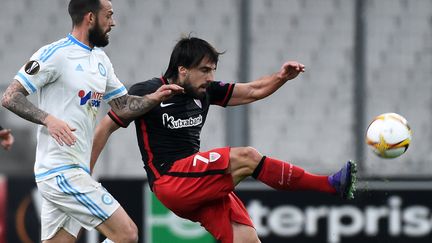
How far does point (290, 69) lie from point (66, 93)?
1.65 m

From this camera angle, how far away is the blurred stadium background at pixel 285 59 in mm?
11422

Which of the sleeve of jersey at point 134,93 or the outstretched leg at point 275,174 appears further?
the sleeve of jersey at point 134,93

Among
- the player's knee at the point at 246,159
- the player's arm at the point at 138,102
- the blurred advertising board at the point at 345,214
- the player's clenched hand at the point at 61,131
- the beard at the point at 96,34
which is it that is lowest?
the blurred advertising board at the point at 345,214

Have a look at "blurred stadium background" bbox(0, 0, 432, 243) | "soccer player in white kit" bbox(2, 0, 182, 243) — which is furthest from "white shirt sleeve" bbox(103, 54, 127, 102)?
"blurred stadium background" bbox(0, 0, 432, 243)

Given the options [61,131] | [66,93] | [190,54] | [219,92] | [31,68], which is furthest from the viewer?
[219,92]

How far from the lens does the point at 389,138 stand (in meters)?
7.16

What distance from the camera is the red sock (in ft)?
22.7

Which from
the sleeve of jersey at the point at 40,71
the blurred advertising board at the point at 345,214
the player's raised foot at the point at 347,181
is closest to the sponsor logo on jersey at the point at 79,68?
the sleeve of jersey at the point at 40,71

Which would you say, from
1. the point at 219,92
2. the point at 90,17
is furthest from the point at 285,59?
the point at 90,17

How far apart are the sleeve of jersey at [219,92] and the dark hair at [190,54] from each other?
1.37 ft

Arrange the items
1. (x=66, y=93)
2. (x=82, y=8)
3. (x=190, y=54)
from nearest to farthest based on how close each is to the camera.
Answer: (x=66, y=93) < (x=82, y=8) < (x=190, y=54)

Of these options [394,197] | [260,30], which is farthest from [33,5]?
[394,197]

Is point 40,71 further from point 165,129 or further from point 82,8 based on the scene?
point 165,129

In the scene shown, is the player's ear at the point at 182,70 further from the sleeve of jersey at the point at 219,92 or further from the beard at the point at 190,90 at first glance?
the sleeve of jersey at the point at 219,92
